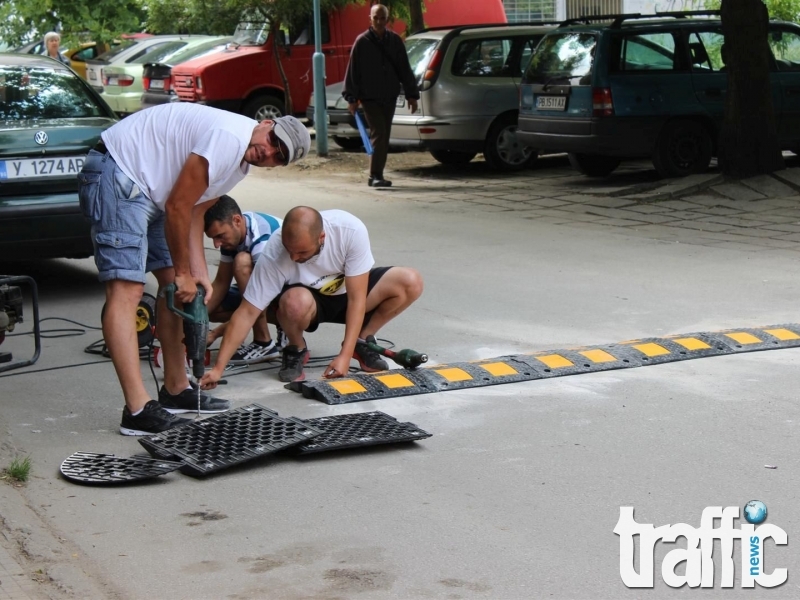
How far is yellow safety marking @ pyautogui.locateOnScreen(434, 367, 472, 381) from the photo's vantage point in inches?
253

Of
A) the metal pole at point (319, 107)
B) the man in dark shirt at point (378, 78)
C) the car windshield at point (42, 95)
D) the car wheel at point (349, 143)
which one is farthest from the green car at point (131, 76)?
the car windshield at point (42, 95)

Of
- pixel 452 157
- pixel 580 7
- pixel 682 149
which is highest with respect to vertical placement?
pixel 580 7

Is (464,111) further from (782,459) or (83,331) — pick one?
(782,459)

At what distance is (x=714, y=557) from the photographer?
4121 millimetres

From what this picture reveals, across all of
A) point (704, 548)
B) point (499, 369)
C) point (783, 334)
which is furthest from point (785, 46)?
point (704, 548)

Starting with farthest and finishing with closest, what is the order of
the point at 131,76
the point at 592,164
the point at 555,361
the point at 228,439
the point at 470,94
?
the point at 131,76
the point at 470,94
the point at 592,164
the point at 555,361
the point at 228,439

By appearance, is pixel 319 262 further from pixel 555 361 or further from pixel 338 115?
pixel 338 115

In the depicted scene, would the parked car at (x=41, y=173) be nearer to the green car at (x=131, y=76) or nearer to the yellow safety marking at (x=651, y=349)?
the yellow safety marking at (x=651, y=349)

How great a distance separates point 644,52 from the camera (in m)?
13.9

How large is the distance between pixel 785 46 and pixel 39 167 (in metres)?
9.65

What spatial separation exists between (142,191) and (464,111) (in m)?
10.2

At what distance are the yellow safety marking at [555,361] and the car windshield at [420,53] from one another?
9249 millimetres

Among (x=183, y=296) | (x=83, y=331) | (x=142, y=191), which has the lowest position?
(x=83, y=331)

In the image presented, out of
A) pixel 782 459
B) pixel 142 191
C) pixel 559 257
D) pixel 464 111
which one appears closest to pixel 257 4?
pixel 464 111
